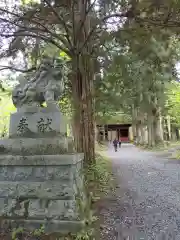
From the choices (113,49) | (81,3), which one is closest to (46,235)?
(81,3)

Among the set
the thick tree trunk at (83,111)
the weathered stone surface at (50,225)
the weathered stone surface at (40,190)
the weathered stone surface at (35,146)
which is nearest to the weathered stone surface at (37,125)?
the weathered stone surface at (35,146)

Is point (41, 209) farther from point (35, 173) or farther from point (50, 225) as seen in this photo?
point (35, 173)

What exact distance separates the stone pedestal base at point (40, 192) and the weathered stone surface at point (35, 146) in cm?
18

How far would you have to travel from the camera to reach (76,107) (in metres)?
6.97

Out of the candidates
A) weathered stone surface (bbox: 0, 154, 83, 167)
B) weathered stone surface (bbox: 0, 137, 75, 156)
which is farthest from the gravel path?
weathered stone surface (bbox: 0, 137, 75, 156)

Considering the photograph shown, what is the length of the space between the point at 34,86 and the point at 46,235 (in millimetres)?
2242

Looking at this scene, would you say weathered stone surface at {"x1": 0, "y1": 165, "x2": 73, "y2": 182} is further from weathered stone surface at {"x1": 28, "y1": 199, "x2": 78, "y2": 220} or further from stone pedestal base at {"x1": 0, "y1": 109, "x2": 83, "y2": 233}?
weathered stone surface at {"x1": 28, "y1": 199, "x2": 78, "y2": 220}

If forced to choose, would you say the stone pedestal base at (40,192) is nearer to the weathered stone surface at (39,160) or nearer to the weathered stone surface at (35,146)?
the weathered stone surface at (39,160)

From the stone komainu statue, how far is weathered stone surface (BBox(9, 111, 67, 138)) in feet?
0.72

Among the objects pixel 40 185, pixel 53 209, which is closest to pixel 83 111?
pixel 40 185

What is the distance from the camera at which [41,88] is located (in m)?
4.07

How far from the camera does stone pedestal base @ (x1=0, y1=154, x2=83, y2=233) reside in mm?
3334

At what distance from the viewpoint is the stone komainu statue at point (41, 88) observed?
13.2 feet

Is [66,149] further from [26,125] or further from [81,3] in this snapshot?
[81,3]
